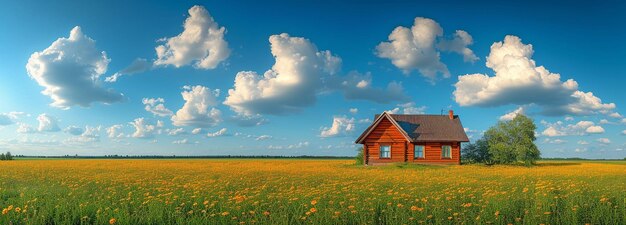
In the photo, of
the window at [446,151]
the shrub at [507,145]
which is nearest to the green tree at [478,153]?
the shrub at [507,145]

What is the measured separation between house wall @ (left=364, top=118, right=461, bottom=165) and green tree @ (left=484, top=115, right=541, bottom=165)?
6.16 m

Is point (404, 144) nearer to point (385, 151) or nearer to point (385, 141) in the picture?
point (385, 141)

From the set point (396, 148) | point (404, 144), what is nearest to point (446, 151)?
point (404, 144)

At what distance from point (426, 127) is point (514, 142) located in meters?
11.1

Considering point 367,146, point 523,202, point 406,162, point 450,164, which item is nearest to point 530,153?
point 450,164

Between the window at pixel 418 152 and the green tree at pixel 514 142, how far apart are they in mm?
9255

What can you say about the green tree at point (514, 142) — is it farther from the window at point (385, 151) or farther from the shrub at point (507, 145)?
the window at point (385, 151)

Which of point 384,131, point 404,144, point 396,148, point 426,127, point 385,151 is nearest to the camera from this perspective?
point 404,144

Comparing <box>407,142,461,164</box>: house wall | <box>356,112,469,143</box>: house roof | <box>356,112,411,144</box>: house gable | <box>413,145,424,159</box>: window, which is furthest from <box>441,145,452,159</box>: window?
<box>356,112,411,144</box>: house gable

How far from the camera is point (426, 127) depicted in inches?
1977

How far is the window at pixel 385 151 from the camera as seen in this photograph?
156 ft

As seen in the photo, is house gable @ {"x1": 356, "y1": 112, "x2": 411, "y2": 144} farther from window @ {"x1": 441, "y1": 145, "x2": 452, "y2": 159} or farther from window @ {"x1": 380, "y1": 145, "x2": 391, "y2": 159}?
window @ {"x1": 441, "y1": 145, "x2": 452, "y2": 159}

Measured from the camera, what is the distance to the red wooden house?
47312 mm

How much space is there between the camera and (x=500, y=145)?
165 ft
